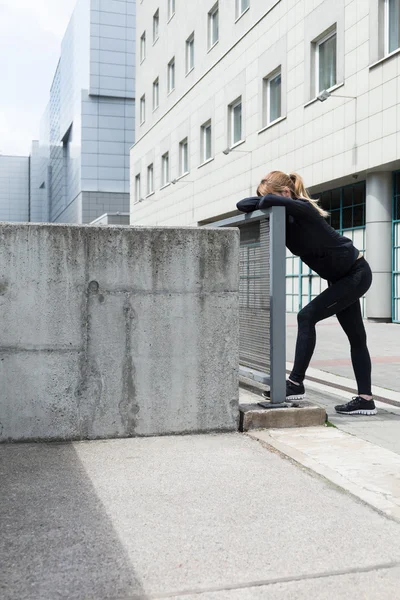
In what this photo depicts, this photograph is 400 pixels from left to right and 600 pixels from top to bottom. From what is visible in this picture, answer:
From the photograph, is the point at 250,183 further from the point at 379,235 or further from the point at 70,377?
the point at 70,377

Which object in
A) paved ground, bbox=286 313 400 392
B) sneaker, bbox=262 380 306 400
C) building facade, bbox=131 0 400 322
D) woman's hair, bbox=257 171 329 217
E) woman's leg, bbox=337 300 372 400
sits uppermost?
building facade, bbox=131 0 400 322

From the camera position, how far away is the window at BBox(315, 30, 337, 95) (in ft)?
63.4

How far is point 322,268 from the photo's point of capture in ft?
17.3

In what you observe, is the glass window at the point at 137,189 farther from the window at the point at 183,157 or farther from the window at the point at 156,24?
the window at the point at 183,157

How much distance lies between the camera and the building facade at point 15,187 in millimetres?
140750

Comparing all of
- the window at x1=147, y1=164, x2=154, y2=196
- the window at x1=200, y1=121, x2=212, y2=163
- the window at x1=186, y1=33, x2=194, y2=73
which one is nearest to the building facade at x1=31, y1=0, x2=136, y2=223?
the window at x1=147, y1=164, x2=154, y2=196

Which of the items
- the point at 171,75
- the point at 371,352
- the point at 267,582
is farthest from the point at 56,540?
the point at 171,75

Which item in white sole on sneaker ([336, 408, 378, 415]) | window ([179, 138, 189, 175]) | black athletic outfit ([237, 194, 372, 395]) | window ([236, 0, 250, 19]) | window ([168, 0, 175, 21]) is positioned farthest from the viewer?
window ([168, 0, 175, 21])

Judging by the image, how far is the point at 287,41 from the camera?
839 inches

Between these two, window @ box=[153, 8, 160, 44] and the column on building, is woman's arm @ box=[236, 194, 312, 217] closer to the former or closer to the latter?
the column on building

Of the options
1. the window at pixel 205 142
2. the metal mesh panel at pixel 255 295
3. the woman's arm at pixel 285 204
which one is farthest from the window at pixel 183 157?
the woman's arm at pixel 285 204

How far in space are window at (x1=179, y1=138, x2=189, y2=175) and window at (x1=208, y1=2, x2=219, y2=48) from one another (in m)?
5.01

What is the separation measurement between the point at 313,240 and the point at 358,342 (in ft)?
3.07

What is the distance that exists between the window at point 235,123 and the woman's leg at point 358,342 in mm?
21397
